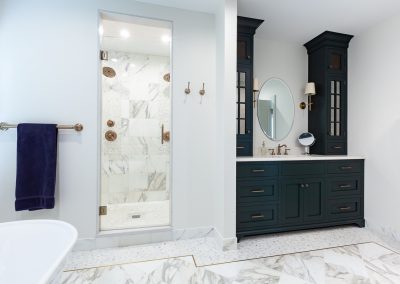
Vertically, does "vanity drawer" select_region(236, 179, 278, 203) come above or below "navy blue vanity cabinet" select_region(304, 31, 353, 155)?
below

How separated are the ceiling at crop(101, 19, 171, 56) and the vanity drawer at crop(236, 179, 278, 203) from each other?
209 centimetres

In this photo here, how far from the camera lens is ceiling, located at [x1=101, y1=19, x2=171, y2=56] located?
2.72m

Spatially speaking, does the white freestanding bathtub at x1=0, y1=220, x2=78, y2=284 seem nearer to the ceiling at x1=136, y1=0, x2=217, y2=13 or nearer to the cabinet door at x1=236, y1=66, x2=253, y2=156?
the cabinet door at x1=236, y1=66, x2=253, y2=156

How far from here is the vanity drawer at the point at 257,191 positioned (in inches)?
89.5

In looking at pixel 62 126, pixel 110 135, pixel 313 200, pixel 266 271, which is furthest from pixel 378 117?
pixel 110 135

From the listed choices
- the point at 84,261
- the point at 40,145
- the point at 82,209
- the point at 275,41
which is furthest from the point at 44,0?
the point at 275,41

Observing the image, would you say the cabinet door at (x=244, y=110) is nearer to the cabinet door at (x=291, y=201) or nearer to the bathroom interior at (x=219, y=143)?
the bathroom interior at (x=219, y=143)

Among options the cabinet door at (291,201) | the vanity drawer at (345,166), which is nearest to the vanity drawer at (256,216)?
the cabinet door at (291,201)

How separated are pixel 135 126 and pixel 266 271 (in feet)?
8.96

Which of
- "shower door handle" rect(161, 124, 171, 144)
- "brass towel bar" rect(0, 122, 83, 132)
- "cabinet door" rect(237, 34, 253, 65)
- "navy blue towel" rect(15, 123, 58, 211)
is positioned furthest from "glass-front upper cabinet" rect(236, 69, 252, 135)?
"navy blue towel" rect(15, 123, 58, 211)

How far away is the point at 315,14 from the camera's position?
2.41 metres

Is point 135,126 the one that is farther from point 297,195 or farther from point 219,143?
point 297,195

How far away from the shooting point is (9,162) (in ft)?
6.33

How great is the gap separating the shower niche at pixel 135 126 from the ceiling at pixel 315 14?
1.46 metres
